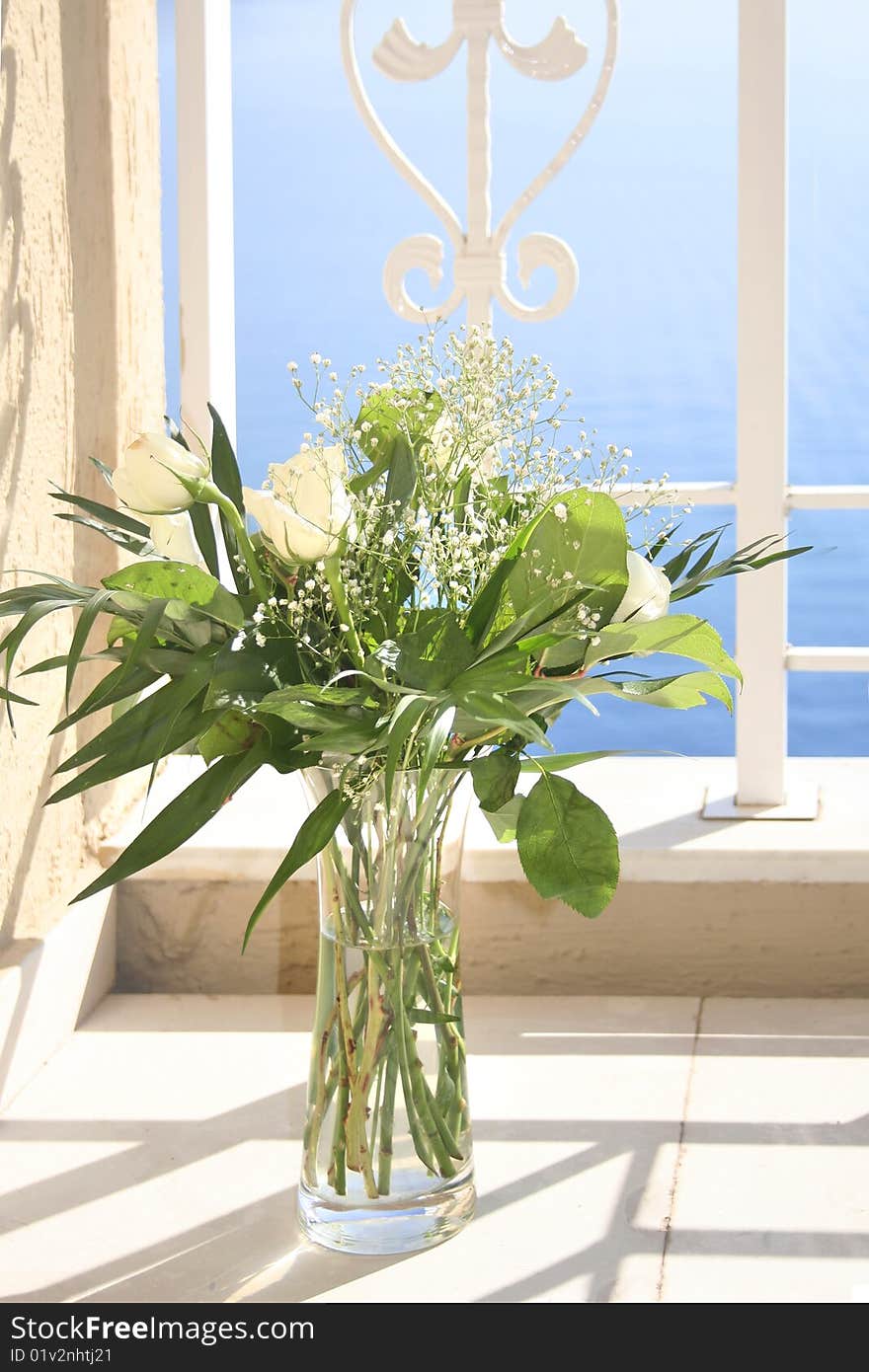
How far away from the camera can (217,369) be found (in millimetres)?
1698

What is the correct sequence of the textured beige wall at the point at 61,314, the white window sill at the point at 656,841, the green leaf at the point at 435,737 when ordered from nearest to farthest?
1. the green leaf at the point at 435,737
2. the textured beige wall at the point at 61,314
3. the white window sill at the point at 656,841

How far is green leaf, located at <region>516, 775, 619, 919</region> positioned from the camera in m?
0.87

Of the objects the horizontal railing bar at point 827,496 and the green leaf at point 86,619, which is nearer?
the green leaf at point 86,619

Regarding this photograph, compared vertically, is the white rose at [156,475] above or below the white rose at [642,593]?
above

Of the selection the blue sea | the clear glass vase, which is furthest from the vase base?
the blue sea

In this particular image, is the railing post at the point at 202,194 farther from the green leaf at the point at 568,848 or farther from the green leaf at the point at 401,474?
the green leaf at the point at 568,848

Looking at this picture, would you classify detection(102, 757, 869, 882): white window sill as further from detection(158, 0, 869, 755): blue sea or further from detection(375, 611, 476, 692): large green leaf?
detection(158, 0, 869, 755): blue sea

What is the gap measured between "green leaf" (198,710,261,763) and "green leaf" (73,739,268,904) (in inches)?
0.4

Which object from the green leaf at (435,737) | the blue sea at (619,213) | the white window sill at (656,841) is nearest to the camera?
the green leaf at (435,737)

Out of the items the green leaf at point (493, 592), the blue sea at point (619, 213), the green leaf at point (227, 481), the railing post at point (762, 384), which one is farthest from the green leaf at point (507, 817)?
the blue sea at point (619, 213)

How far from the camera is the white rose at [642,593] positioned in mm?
877
